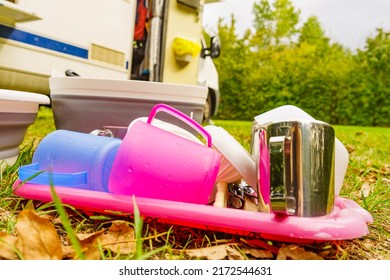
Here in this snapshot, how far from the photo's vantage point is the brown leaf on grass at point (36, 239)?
2.30 feet

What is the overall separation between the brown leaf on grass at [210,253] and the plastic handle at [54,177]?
33cm

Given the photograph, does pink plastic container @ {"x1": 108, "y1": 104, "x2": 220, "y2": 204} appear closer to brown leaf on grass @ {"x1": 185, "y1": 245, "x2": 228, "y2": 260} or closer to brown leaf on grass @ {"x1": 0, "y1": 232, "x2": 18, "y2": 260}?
brown leaf on grass @ {"x1": 185, "y1": 245, "x2": 228, "y2": 260}

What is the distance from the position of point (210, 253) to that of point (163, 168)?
0.20 meters

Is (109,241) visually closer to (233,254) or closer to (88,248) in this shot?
(88,248)

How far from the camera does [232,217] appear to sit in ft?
2.58

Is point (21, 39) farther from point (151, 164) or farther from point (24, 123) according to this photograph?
point (151, 164)

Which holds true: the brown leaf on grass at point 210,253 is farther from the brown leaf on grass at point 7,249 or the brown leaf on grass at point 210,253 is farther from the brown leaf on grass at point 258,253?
the brown leaf on grass at point 7,249

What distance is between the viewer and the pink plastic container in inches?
35.2

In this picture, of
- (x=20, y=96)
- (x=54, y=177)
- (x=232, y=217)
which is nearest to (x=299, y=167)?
(x=232, y=217)

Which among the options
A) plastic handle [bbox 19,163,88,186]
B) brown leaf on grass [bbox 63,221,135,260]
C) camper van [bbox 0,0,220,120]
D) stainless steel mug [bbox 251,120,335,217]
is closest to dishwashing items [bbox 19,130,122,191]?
plastic handle [bbox 19,163,88,186]

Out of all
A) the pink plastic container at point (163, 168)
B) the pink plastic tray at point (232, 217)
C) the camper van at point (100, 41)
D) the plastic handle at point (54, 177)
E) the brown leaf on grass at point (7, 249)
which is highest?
the camper van at point (100, 41)

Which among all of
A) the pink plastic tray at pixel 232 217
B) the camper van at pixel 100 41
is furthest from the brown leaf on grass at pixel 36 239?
the camper van at pixel 100 41

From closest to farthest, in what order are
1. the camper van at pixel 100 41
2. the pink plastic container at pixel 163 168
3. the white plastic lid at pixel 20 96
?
1. the pink plastic container at pixel 163 168
2. the white plastic lid at pixel 20 96
3. the camper van at pixel 100 41

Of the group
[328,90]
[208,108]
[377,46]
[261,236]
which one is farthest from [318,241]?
[377,46]
